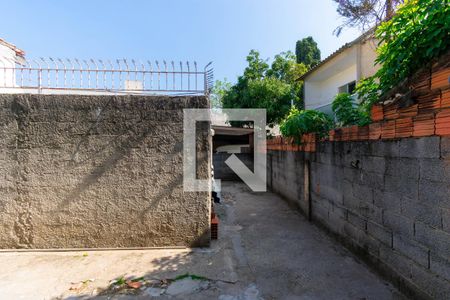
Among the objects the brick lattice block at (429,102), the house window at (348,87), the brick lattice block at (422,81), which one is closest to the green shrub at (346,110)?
the brick lattice block at (422,81)

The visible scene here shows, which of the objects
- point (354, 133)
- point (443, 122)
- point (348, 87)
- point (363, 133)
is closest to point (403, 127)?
point (443, 122)

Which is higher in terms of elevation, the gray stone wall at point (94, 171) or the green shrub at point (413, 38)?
the green shrub at point (413, 38)

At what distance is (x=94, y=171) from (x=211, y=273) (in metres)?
2.27

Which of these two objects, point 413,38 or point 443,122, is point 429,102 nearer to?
point 443,122

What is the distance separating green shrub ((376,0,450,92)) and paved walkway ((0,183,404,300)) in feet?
7.96

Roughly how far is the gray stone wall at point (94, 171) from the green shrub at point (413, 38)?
2.50 m

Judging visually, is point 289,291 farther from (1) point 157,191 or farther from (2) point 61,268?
(2) point 61,268

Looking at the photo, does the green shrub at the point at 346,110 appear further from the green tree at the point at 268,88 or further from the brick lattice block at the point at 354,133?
the green tree at the point at 268,88

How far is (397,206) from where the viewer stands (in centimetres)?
294

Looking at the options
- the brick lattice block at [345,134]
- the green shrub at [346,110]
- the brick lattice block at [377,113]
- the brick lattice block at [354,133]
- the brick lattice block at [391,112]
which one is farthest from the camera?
the green shrub at [346,110]

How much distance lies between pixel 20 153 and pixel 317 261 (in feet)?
15.1

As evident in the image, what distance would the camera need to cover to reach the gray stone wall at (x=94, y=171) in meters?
3.93

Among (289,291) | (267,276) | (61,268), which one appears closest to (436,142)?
(289,291)

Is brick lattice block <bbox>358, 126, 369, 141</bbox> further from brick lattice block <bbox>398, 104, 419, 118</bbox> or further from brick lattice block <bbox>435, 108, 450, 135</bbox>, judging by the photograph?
brick lattice block <bbox>435, 108, 450, 135</bbox>
